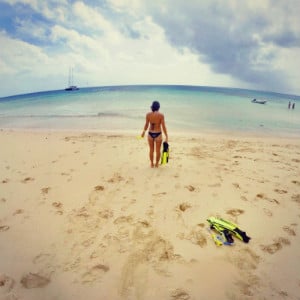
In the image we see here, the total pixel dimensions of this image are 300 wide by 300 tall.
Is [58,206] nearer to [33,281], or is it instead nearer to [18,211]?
[18,211]

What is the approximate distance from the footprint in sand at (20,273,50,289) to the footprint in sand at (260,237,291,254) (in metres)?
3.14

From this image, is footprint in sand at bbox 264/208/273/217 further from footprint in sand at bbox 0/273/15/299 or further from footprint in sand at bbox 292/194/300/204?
footprint in sand at bbox 0/273/15/299

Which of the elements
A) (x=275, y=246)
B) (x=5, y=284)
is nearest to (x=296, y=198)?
(x=275, y=246)

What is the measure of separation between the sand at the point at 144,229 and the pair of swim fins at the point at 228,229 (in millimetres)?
115

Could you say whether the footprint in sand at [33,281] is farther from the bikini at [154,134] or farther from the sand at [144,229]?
the bikini at [154,134]

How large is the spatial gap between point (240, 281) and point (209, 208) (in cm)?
173

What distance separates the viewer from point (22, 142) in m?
9.79

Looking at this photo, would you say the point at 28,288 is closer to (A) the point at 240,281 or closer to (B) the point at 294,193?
(A) the point at 240,281

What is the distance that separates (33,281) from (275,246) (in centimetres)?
351

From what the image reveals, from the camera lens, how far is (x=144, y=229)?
395 cm

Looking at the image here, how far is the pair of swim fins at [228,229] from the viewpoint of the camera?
12.2 feet

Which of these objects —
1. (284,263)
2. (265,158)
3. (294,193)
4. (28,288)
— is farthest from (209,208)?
(265,158)

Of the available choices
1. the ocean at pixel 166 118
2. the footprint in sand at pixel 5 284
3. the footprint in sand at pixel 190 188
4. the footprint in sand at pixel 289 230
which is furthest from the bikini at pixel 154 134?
the ocean at pixel 166 118

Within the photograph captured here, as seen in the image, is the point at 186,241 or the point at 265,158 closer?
the point at 186,241
